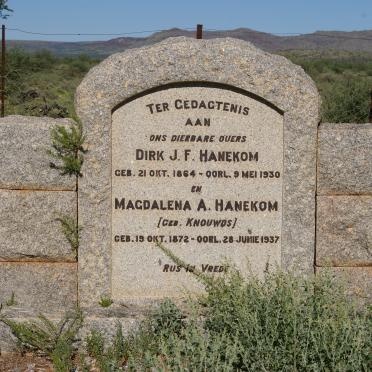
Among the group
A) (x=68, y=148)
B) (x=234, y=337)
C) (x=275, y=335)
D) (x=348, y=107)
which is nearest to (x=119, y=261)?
(x=68, y=148)

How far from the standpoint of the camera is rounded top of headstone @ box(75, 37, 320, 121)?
15.5 feet

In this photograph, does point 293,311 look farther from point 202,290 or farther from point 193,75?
point 193,75

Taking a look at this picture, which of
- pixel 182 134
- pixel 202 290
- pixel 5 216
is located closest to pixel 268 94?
pixel 182 134

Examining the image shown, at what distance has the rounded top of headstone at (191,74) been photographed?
15.5 ft

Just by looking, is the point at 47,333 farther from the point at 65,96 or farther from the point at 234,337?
the point at 65,96

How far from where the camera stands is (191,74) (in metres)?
4.76

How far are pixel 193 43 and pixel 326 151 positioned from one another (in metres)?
1.19

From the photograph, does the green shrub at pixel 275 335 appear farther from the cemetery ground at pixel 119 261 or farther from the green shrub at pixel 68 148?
the green shrub at pixel 68 148

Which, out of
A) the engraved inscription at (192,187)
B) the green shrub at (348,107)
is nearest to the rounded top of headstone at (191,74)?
the engraved inscription at (192,187)

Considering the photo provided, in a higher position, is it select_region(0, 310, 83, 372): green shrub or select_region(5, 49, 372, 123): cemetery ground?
select_region(5, 49, 372, 123): cemetery ground

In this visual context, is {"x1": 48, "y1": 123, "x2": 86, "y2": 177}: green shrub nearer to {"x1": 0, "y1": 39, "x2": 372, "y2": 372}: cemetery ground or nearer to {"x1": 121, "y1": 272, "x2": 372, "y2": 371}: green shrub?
{"x1": 0, "y1": 39, "x2": 372, "y2": 372}: cemetery ground

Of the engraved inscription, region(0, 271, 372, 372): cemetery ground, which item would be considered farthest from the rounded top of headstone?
region(0, 271, 372, 372): cemetery ground

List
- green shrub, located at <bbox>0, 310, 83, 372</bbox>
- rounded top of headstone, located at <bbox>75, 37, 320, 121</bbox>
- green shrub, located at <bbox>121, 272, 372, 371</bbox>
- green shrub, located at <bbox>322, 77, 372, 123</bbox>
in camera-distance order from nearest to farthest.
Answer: green shrub, located at <bbox>121, 272, 372, 371</bbox>
green shrub, located at <bbox>0, 310, 83, 372</bbox>
rounded top of headstone, located at <bbox>75, 37, 320, 121</bbox>
green shrub, located at <bbox>322, 77, 372, 123</bbox>

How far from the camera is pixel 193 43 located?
476cm
